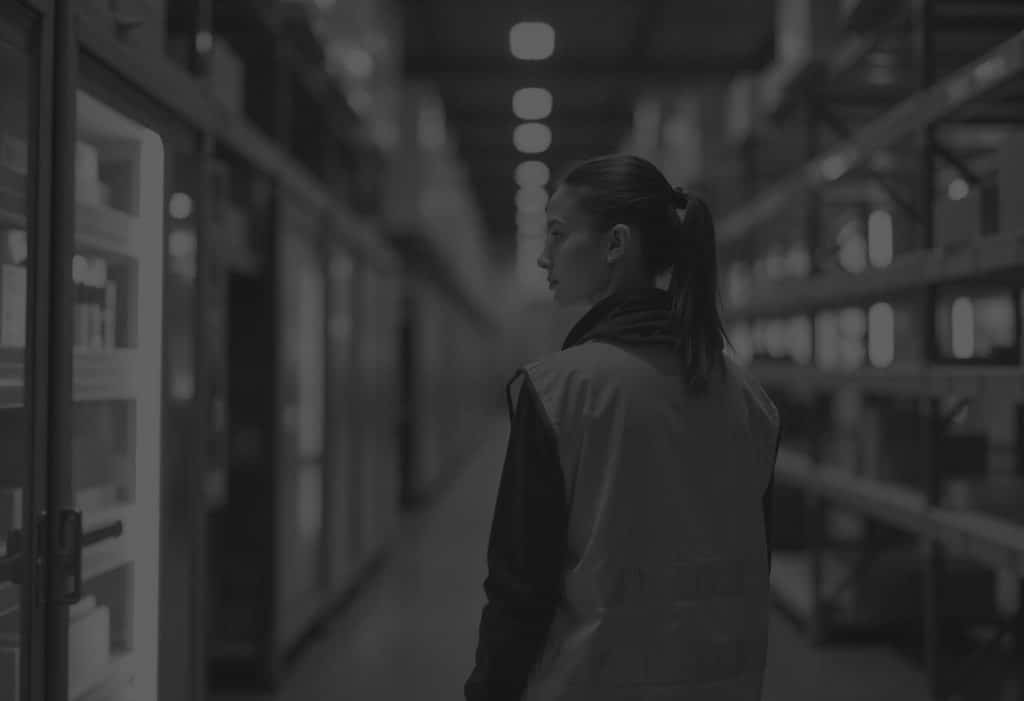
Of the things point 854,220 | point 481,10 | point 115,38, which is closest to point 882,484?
point 854,220

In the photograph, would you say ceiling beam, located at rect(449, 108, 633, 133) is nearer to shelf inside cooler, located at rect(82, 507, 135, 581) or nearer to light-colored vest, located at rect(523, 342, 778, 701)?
shelf inside cooler, located at rect(82, 507, 135, 581)

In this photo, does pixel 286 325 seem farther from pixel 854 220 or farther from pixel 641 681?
pixel 641 681

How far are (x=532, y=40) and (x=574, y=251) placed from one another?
11307 millimetres

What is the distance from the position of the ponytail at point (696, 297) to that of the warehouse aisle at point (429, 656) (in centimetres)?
380

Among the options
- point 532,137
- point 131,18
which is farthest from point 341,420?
point 532,137

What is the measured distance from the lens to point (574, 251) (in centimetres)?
182

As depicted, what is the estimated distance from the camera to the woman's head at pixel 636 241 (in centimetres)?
177

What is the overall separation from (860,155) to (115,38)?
12.3 feet

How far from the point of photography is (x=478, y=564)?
30.6 feet

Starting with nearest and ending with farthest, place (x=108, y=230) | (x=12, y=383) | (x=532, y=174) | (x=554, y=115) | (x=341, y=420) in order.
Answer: (x=12, y=383)
(x=108, y=230)
(x=341, y=420)
(x=554, y=115)
(x=532, y=174)

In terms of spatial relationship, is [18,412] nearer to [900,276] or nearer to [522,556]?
[522,556]

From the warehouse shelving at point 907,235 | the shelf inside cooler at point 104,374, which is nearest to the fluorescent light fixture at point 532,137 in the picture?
the warehouse shelving at point 907,235

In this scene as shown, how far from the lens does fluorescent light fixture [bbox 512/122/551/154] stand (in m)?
18.5

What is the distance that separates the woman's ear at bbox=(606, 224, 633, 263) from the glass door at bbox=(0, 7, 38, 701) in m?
1.33
